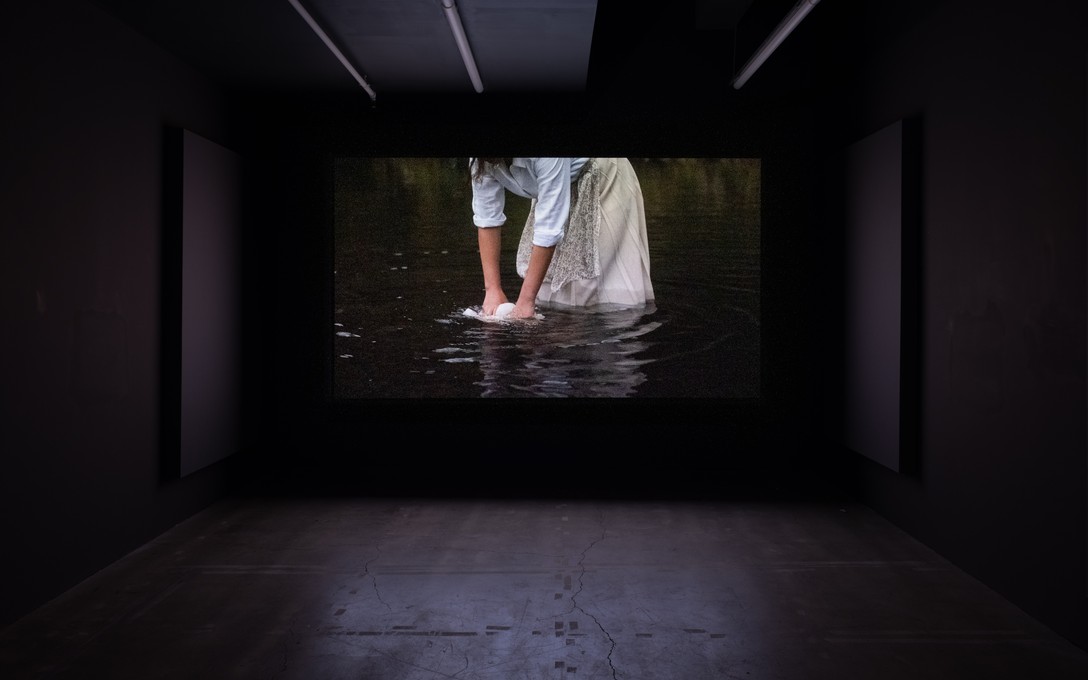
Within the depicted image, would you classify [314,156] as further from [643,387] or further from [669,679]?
[669,679]

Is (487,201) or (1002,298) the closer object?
(1002,298)

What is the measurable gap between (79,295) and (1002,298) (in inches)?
149

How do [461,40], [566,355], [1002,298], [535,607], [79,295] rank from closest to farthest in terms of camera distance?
1. [535,607]
2. [1002,298]
3. [79,295]
4. [461,40]
5. [566,355]

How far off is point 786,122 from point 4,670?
16.7ft

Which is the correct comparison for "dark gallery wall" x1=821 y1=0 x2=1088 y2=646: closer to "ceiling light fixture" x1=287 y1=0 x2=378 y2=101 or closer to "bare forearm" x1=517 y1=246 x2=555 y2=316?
"bare forearm" x1=517 y1=246 x2=555 y2=316

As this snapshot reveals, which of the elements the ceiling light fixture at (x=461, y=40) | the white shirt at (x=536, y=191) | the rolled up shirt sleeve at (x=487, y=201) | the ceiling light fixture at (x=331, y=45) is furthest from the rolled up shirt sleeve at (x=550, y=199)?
the ceiling light fixture at (x=331, y=45)

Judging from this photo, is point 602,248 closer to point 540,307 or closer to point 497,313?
point 540,307

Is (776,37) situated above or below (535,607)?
above

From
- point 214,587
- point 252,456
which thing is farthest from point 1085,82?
point 252,456

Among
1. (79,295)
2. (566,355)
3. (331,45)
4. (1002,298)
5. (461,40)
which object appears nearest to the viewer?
(1002,298)

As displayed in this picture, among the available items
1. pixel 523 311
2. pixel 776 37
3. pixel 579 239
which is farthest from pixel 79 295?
pixel 776 37

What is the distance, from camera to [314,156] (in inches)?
221

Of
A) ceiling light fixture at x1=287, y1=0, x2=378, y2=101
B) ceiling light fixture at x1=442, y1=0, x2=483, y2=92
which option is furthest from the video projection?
ceiling light fixture at x1=442, y1=0, x2=483, y2=92

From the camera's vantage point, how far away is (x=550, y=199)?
5570mm
